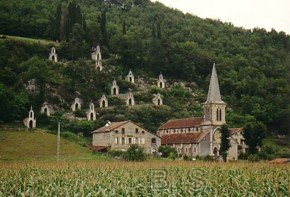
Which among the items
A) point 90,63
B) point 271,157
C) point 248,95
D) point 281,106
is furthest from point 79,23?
point 271,157

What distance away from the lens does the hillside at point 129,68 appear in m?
89.5

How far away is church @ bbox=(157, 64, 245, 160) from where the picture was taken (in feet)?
256

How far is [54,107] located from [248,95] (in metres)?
44.8

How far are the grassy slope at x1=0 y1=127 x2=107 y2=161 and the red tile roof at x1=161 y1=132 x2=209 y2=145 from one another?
67.4 feet

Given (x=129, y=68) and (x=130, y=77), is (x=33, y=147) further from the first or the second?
(x=129, y=68)

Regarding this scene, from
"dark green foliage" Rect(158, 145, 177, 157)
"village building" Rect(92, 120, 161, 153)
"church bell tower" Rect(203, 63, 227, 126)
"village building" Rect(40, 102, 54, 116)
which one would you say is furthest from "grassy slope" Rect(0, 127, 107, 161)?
"church bell tower" Rect(203, 63, 227, 126)

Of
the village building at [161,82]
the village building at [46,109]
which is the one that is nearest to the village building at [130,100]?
the village building at [161,82]

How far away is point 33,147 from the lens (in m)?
59.9

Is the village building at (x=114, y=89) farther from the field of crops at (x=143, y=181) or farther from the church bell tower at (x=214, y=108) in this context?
the field of crops at (x=143, y=181)

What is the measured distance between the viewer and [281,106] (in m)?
108

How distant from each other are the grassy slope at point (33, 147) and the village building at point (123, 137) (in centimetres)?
797

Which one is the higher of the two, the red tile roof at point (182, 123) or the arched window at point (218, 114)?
the arched window at point (218, 114)

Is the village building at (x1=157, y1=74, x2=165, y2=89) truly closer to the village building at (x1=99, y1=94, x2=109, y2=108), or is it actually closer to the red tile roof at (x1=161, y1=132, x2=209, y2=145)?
the village building at (x1=99, y1=94, x2=109, y2=108)

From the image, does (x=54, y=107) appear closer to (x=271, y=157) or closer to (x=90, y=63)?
(x=90, y=63)
